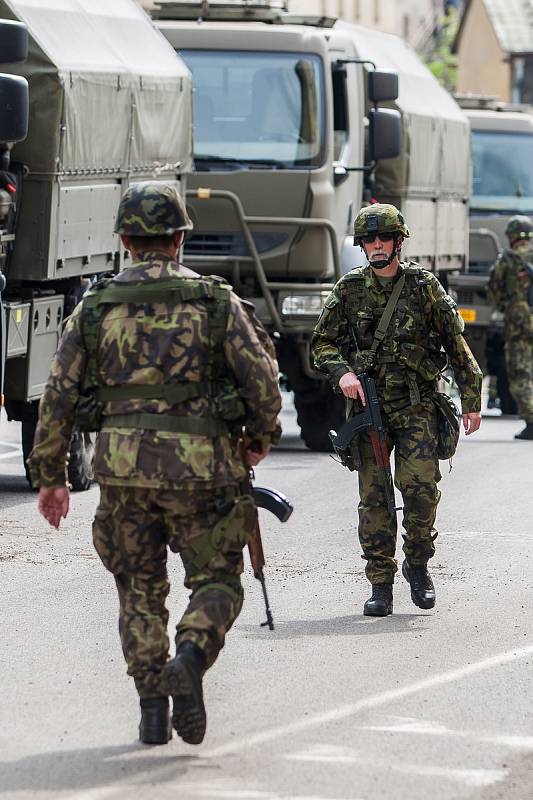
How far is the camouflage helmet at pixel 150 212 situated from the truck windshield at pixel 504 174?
60.3ft

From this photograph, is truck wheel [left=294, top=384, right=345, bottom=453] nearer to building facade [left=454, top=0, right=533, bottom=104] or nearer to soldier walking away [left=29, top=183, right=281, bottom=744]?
soldier walking away [left=29, top=183, right=281, bottom=744]

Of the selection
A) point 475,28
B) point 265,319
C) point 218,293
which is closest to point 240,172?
point 265,319

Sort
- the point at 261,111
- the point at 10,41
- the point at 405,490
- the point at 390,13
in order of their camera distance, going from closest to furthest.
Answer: the point at 405,490, the point at 10,41, the point at 261,111, the point at 390,13

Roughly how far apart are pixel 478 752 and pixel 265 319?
10.2 meters

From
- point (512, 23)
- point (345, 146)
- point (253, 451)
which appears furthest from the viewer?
point (512, 23)

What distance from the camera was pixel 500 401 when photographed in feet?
77.9

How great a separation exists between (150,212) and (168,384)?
20.0 inches

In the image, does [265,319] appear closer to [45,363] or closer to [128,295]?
[45,363]

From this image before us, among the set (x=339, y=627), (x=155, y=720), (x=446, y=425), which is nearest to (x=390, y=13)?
(x=446, y=425)

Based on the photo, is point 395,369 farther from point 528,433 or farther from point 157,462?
point 528,433

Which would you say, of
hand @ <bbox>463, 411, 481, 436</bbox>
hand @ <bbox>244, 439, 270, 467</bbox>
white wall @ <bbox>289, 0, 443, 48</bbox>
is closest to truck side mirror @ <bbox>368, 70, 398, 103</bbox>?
hand @ <bbox>463, 411, 481, 436</bbox>

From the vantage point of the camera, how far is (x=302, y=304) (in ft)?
52.3

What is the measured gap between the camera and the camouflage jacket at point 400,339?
837 cm

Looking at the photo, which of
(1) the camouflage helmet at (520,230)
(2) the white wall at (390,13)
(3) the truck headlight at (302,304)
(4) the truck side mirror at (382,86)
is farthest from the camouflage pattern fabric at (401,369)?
(2) the white wall at (390,13)
